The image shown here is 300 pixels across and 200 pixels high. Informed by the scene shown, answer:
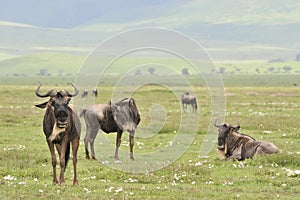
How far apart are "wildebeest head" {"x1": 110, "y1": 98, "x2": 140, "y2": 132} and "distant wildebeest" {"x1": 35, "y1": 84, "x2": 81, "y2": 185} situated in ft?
16.7

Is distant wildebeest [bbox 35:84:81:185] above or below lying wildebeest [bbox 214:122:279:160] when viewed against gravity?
above

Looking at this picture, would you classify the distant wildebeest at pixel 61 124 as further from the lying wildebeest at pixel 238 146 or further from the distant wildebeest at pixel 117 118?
the lying wildebeest at pixel 238 146

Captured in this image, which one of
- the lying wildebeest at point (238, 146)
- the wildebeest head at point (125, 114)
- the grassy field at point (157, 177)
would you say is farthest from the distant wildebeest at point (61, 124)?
the lying wildebeest at point (238, 146)

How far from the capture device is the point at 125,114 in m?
20.4

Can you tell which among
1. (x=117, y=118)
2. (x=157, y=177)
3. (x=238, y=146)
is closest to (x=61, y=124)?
(x=157, y=177)

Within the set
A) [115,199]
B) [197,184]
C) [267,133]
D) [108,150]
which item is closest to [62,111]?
[115,199]

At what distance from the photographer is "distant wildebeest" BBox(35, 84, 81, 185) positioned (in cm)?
1391

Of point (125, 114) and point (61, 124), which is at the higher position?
point (61, 124)

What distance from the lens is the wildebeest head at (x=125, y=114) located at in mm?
20422

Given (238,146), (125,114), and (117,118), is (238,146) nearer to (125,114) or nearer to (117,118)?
(125,114)

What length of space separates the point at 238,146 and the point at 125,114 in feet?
11.9

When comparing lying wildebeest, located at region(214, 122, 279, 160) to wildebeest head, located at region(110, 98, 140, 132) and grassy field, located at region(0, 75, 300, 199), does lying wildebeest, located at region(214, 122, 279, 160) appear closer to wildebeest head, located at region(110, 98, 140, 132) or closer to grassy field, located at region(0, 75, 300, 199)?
grassy field, located at region(0, 75, 300, 199)

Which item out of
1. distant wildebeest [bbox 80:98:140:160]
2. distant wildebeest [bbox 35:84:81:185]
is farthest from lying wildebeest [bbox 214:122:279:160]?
distant wildebeest [bbox 35:84:81:185]

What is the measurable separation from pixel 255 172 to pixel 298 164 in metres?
1.94
